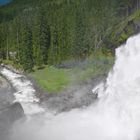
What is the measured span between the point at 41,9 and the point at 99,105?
54.3 meters

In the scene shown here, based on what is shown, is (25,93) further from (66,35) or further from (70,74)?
(66,35)

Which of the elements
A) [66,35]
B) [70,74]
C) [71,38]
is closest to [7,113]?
[70,74]

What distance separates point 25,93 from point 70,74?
1138 cm

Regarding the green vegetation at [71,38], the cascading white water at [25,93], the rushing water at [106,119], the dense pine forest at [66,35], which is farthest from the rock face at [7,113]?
the dense pine forest at [66,35]

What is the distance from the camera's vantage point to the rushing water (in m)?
46.1

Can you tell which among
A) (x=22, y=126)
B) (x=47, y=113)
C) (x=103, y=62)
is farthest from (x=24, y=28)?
(x=22, y=126)

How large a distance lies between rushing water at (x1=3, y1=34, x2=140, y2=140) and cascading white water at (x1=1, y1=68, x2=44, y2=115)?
4970mm

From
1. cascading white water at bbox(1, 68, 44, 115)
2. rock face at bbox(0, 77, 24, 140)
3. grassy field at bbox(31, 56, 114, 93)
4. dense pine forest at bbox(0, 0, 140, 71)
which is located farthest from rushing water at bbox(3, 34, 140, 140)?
dense pine forest at bbox(0, 0, 140, 71)

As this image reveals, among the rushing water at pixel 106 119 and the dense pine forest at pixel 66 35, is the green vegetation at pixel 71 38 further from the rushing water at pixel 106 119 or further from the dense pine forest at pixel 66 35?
the rushing water at pixel 106 119

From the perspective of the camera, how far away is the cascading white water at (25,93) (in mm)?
59581

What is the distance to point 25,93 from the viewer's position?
69125 millimetres

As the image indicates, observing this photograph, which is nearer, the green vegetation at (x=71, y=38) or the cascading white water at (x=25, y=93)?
the cascading white water at (x=25, y=93)

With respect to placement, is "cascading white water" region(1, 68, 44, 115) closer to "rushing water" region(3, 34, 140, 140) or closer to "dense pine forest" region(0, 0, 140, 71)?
"rushing water" region(3, 34, 140, 140)

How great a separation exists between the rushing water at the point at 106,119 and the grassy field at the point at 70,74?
12.5m
